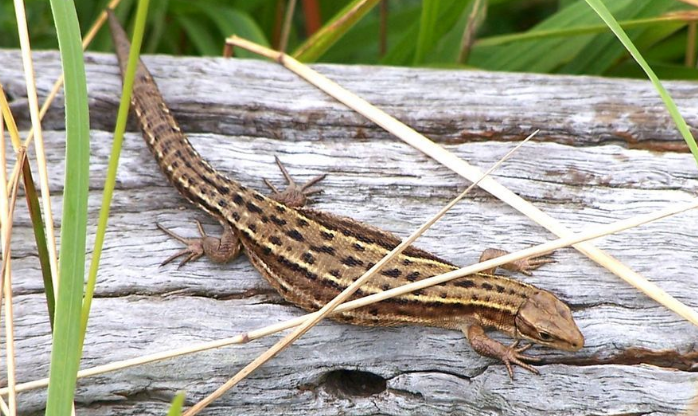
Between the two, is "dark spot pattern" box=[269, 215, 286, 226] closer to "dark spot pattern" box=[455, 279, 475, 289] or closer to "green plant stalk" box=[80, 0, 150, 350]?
"dark spot pattern" box=[455, 279, 475, 289]

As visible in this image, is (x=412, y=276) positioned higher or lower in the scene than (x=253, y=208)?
lower

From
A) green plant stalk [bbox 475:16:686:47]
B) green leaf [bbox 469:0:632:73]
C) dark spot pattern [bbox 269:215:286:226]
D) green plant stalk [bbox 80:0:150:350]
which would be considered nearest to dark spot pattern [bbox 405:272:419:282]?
dark spot pattern [bbox 269:215:286:226]

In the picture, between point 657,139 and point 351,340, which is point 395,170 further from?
point 657,139

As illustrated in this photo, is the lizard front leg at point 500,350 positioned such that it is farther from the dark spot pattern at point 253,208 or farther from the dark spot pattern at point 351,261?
the dark spot pattern at point 253,208

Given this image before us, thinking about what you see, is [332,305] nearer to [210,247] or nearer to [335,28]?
[210,247]

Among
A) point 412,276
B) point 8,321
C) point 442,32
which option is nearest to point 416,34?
point 442,32

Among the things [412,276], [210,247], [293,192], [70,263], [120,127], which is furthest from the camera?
[293,192]
